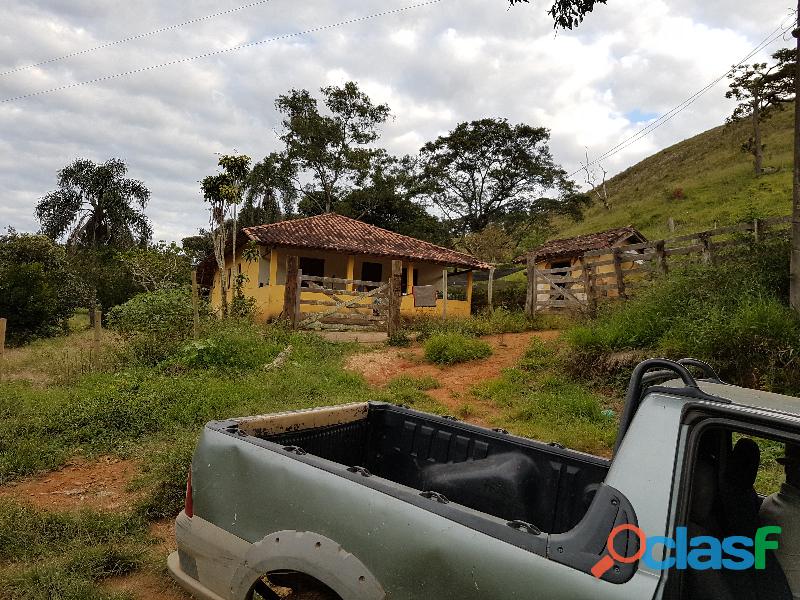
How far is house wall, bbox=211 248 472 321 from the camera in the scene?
1725cm

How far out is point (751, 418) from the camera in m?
1.54

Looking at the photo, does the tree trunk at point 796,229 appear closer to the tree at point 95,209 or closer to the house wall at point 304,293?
the house wall at point 304,293

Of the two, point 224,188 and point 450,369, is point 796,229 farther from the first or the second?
point 224,188

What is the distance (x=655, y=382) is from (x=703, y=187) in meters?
36.4

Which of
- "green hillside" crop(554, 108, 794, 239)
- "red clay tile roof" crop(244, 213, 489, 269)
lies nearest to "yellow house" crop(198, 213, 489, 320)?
"red clay tile roof" crop(244, 213, 489, 269)

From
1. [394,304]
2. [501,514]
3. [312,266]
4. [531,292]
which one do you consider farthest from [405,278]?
[501,514]

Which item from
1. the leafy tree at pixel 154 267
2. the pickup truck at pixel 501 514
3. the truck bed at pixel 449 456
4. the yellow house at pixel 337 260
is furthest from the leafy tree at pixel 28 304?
the pickup truck at pixel 501 514

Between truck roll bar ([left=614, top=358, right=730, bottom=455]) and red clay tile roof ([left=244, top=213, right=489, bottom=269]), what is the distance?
15.6m

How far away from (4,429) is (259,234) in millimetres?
12149

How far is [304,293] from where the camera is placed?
17.0 metres

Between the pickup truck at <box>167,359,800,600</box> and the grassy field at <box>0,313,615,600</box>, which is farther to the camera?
the grassy field at <box>0,313,615,600</box>

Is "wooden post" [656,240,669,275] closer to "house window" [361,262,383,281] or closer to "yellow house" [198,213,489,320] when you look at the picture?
"yellow house" [198,213,489,320]

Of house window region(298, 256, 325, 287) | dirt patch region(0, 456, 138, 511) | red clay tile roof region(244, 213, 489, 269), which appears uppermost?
red clay tile roof region(244, 213, 489, 269)

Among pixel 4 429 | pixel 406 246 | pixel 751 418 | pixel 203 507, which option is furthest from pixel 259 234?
pixel 751 418
